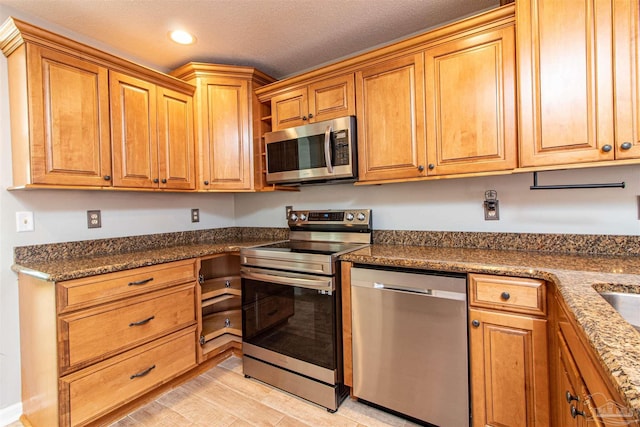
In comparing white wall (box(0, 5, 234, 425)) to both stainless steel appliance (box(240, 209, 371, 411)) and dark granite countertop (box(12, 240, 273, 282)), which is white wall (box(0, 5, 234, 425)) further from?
stainless steel appliance (box(240, 209, 371, 411))

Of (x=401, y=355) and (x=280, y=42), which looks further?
(x=280, y=42)

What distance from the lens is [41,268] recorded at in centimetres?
161

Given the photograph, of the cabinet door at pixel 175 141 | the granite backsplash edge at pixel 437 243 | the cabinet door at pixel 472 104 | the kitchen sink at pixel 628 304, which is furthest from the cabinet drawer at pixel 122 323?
the kitchen sink at pixel 628 304

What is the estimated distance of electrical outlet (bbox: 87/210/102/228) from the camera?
6.77ft

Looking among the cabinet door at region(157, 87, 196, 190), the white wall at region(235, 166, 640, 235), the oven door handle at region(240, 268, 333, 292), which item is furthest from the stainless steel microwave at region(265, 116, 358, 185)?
the oven door handle at region(240, 268, 333, 292)

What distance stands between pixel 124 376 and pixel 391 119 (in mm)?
2165

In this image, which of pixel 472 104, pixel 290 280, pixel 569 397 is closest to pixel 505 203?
pixel 472 104

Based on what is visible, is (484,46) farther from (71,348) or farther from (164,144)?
(71,348)

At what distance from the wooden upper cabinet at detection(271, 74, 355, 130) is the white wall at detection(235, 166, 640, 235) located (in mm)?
579

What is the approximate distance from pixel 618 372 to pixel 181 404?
2110mm

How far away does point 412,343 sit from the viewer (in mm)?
1570

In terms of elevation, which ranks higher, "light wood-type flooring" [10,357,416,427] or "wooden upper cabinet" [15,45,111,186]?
"wooden upper cabinet" [15,45,111,186]

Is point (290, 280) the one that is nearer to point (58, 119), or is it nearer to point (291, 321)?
point (291, 321)

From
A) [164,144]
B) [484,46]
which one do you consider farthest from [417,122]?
[164,144]
